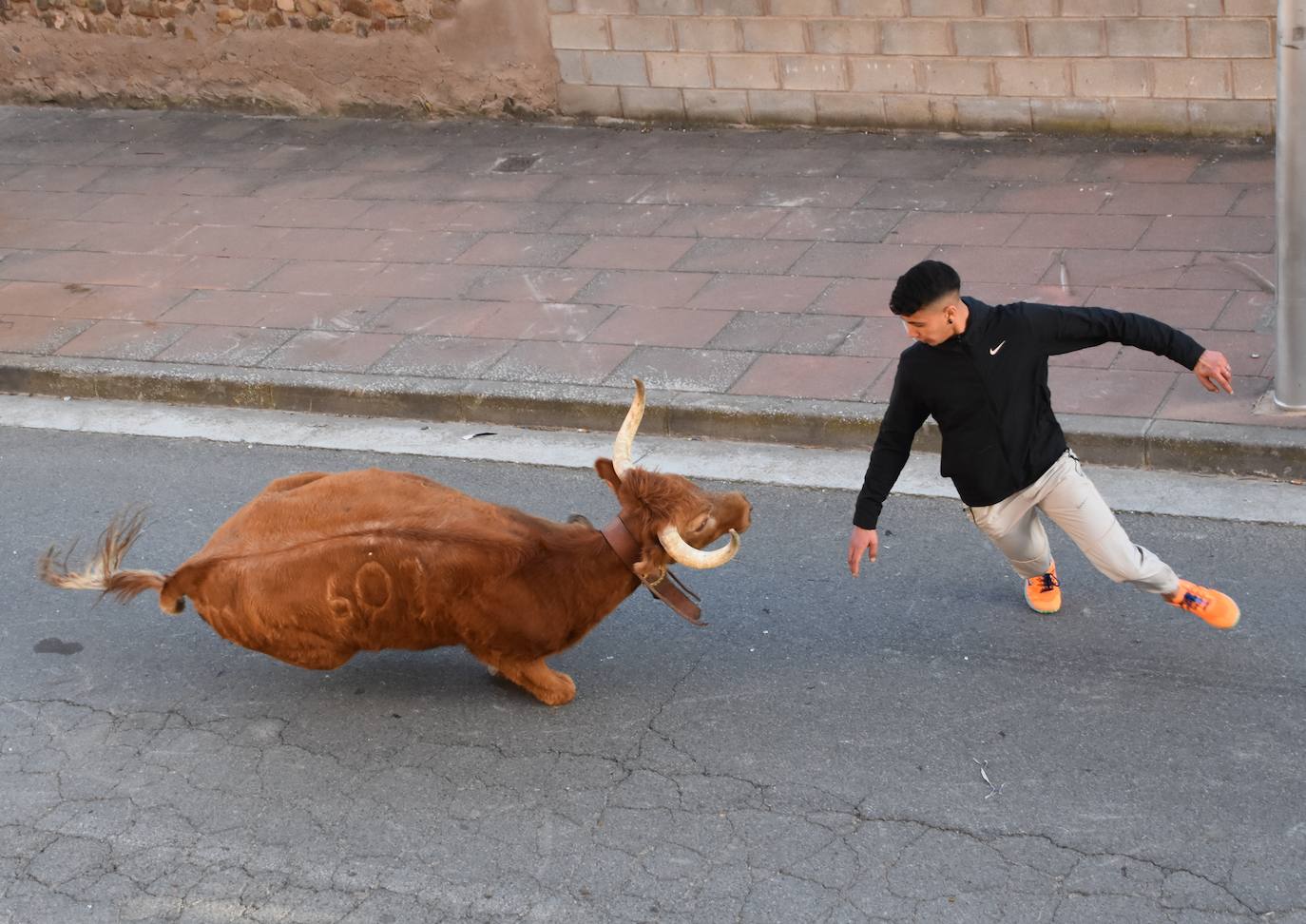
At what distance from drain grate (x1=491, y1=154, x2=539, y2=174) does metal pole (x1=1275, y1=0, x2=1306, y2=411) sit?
5.93 meters

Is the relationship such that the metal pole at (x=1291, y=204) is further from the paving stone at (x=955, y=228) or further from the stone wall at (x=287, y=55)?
the stone wall at (x=287, y=55)

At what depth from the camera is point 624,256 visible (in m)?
9.91

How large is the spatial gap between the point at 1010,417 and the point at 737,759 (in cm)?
150

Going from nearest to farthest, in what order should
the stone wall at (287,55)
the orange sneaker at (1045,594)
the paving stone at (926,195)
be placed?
the orange sneaker at (1045,594)
the paving stone at (926,195)
the stone wall at (287,55)

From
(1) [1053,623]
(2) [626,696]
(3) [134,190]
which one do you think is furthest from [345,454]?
(3) [134,190]

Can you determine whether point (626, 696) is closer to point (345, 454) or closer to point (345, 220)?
point (345, 454)

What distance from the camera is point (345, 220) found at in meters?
11.0

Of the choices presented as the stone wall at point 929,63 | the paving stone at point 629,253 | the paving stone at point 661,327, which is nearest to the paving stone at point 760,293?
the paving stone at point 661,327

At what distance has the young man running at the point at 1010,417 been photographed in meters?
5.49

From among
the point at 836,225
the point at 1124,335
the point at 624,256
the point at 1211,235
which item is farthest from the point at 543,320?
the point at 1124,335

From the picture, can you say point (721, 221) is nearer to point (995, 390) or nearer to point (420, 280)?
point (420, 280)

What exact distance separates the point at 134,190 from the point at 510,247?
3.50 metres

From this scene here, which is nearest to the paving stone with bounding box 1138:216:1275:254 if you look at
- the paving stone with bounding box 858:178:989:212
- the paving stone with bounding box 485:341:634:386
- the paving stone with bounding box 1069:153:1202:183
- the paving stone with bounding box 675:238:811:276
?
the paving stone with bounding box 1069:153:1202:183

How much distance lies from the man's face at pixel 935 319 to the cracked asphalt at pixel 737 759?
1.30m
